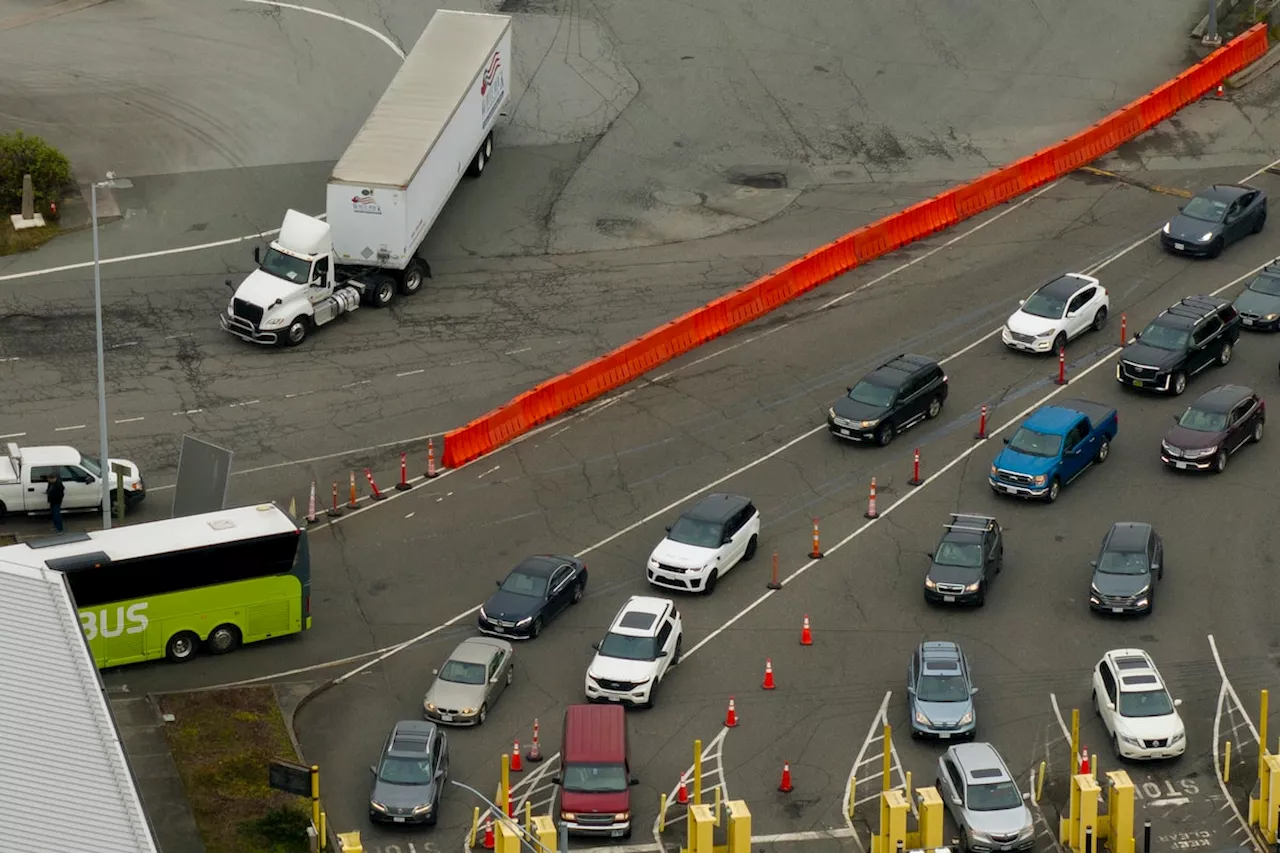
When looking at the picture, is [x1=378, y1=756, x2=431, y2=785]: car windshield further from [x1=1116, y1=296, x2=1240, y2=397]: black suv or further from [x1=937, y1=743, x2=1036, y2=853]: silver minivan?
[x1=1116, y1=296, x2=1240, y2=397]: black suv

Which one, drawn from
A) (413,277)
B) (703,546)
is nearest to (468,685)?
(703,546)

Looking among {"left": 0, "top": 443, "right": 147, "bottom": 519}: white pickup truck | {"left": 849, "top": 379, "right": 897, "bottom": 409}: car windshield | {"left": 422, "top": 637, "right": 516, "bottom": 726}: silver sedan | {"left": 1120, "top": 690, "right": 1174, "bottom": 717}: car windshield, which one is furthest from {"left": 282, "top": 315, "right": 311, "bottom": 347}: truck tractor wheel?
{"left": 1120, "top": 690, "right": 1174, "bottom": 717}: car windshield

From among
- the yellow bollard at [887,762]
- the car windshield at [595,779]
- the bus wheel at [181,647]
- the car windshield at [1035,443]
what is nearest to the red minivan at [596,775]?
the car windshield at [595,779]

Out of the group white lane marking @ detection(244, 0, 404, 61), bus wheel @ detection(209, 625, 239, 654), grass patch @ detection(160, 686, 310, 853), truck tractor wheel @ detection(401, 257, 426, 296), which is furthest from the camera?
white lane marking @ detection(244, 0, 404, 61)

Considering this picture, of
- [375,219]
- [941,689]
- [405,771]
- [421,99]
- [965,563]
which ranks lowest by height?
[965,563]

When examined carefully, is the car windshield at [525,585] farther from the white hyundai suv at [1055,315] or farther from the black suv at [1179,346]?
the black suv at [1179,346]

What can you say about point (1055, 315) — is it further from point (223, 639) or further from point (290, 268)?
point (223, 639)
